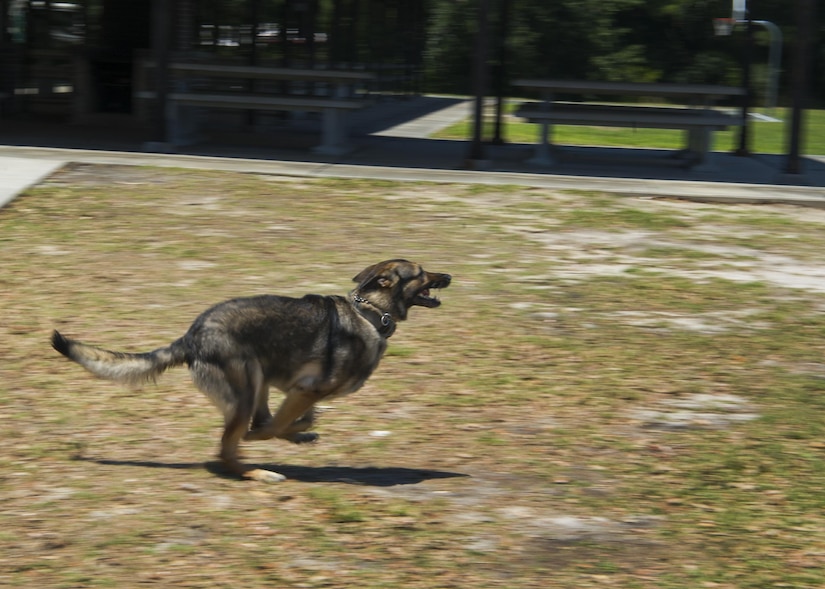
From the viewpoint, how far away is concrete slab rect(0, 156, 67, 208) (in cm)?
1105

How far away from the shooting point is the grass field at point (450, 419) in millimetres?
4203

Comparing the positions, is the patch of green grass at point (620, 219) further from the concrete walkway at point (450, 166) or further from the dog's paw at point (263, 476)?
the dog's paw at point (263, 476)

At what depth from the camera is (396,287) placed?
5.06m

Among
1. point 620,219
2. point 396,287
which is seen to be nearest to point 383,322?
Result: point 396,287

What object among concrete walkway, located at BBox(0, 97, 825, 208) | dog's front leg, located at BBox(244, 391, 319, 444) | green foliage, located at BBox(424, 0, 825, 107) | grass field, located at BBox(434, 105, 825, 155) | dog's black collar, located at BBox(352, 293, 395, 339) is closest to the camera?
dog's front leg, located at BBox(244, 391, 319, 444)

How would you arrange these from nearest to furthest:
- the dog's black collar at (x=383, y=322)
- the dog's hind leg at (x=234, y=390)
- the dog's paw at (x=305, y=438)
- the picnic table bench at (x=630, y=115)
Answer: the dog's hind leg at (x=234, y=390), the dog's black collar at (x=383, y=322), the dog's paw at (x=305, y=438), the picnic table bench at (x=630, y=115)

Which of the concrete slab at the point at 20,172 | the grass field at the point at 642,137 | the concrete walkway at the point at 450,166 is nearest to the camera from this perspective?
the concrete slab at the point at 20,172

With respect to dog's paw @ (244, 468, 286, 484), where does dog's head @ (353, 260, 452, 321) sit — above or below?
above

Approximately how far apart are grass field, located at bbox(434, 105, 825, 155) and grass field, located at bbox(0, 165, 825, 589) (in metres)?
9.54

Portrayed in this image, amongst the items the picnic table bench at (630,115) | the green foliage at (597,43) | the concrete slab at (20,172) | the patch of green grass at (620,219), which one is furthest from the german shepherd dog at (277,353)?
the green foliage at (597,43)

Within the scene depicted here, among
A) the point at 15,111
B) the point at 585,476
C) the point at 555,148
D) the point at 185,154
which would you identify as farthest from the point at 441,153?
the point at 585,476

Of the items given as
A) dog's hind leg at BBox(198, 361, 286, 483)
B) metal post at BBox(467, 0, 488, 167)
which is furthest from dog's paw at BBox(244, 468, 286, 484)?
metal post at BBox(467, 0, 488, 167)

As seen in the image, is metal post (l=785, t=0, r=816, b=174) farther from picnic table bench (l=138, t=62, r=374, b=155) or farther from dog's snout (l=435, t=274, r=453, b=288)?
dog's snout (l=435, t=274, r=453, b=288)

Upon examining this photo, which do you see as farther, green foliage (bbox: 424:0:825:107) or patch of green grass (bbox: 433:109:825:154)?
green foliage (bbox: 424:0:825:107)
